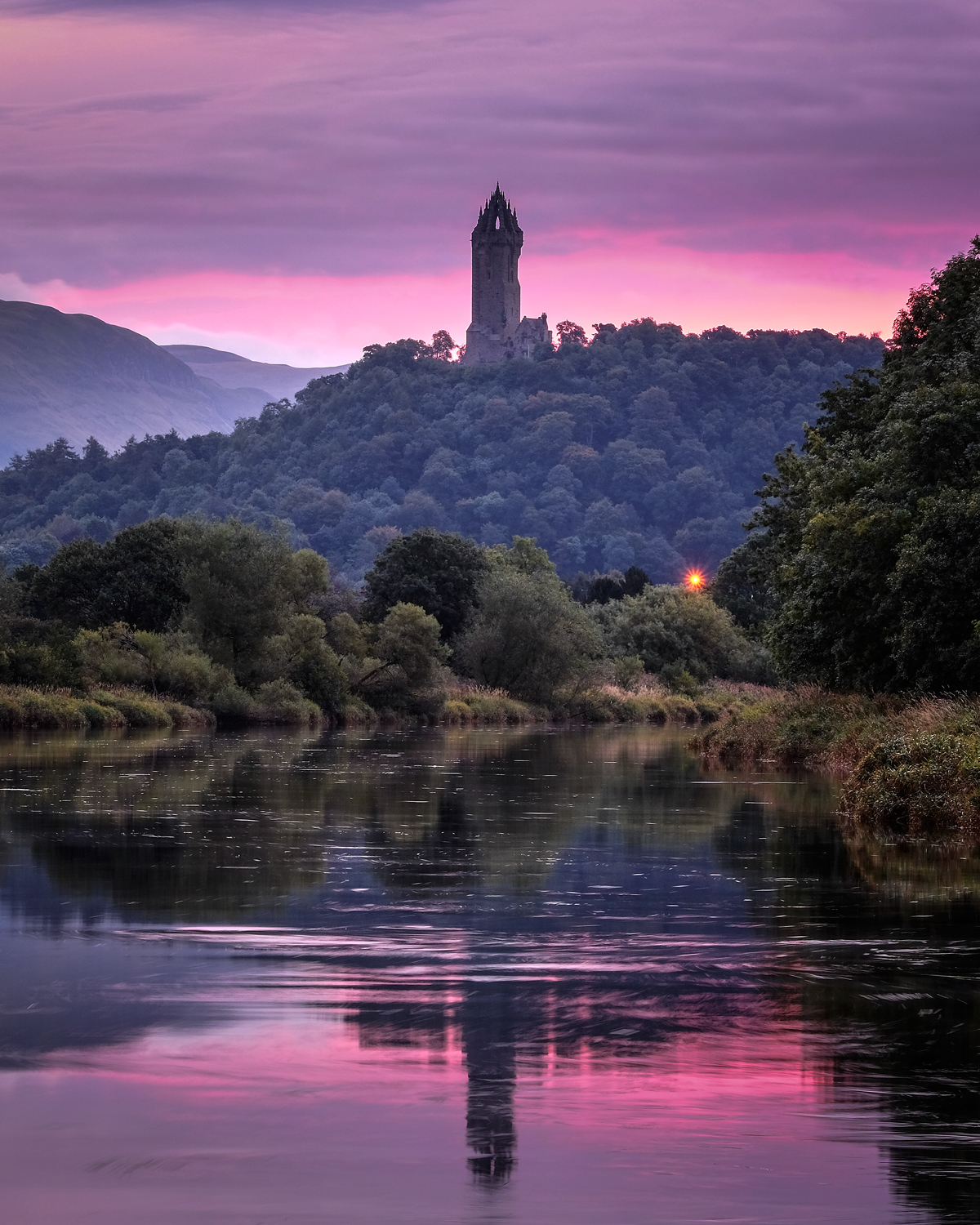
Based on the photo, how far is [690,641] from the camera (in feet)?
342

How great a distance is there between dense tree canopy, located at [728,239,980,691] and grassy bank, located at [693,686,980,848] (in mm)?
905

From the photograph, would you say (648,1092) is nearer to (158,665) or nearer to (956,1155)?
(956,1155)

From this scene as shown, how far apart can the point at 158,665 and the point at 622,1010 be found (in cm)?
5721

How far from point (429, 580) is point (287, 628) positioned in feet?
59.7

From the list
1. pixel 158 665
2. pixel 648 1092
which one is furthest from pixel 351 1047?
pixel 158 665

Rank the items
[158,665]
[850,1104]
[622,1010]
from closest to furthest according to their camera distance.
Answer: [850,1104], [622,1010], [158,665]

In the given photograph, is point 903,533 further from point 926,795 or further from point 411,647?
point 411,647

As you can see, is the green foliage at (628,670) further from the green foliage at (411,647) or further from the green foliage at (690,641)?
the green foliage at (411,647)

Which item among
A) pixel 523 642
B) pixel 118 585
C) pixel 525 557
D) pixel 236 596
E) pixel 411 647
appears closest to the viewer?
pixel 236 596

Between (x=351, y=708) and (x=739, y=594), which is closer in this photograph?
(x=351, y=708)

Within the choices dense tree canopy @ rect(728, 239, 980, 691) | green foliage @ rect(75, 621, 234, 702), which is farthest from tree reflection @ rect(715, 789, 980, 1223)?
green foliage @ rect(75, 621, 234, 702)

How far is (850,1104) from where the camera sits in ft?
29.1

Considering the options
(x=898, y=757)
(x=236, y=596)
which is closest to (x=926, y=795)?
(x=898, y=757)

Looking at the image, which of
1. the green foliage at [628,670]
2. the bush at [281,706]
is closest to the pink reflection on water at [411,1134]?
the bush at [281,706]
